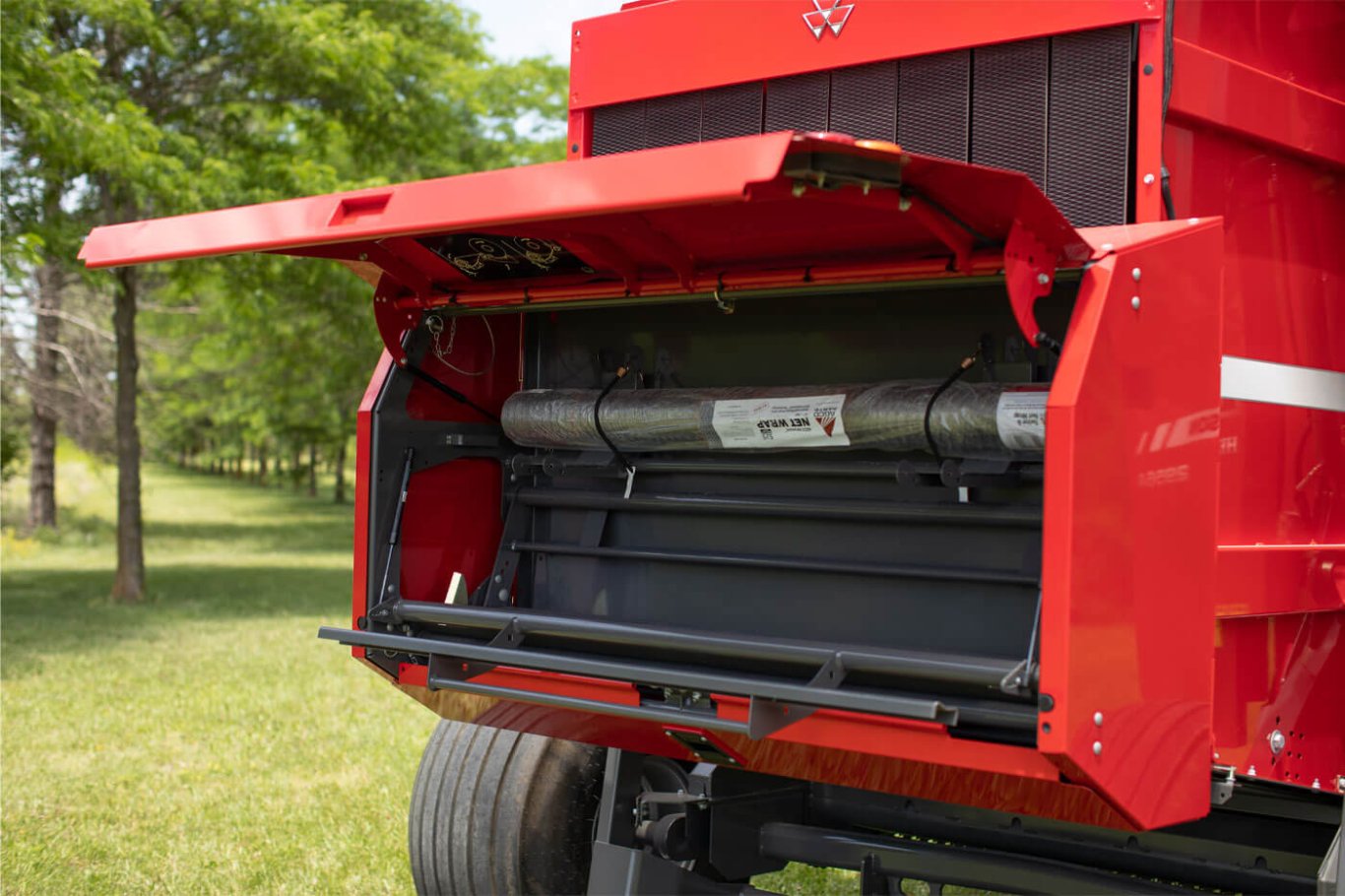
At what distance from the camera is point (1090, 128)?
3.38 m

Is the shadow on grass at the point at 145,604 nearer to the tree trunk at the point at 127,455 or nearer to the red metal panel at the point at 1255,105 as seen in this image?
the tree trunk at the point at 127,455

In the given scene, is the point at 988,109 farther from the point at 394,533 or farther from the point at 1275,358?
the point at 394,533

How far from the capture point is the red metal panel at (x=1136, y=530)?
269cm

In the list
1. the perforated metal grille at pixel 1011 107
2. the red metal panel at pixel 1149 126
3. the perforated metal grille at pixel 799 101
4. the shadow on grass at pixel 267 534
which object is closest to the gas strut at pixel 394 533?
the perforated metal grille at pixel 799 101

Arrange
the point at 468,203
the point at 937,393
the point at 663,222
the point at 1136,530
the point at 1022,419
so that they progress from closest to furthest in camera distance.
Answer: the point at 1136,530 → the point at 468,203 → the point at 1022,419 → the point at 663,222 → the point at 937,393

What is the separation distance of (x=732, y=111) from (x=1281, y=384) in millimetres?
1647

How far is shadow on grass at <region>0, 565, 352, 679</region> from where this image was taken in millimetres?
12992

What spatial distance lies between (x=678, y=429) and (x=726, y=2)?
1222 mm

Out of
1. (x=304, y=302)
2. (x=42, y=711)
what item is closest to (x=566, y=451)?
(x=42, y=711)

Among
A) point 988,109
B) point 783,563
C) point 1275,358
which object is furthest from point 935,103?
point 783,563

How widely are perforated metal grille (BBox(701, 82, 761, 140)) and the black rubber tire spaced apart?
6.54 feet

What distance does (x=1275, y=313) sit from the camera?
3535mm

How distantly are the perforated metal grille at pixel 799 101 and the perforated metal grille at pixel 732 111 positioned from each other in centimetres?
4

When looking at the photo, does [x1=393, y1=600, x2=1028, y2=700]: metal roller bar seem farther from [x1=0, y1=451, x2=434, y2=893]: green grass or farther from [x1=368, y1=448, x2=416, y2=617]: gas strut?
[x1=0, y1=451, x2=434, y2=893]: green grass
